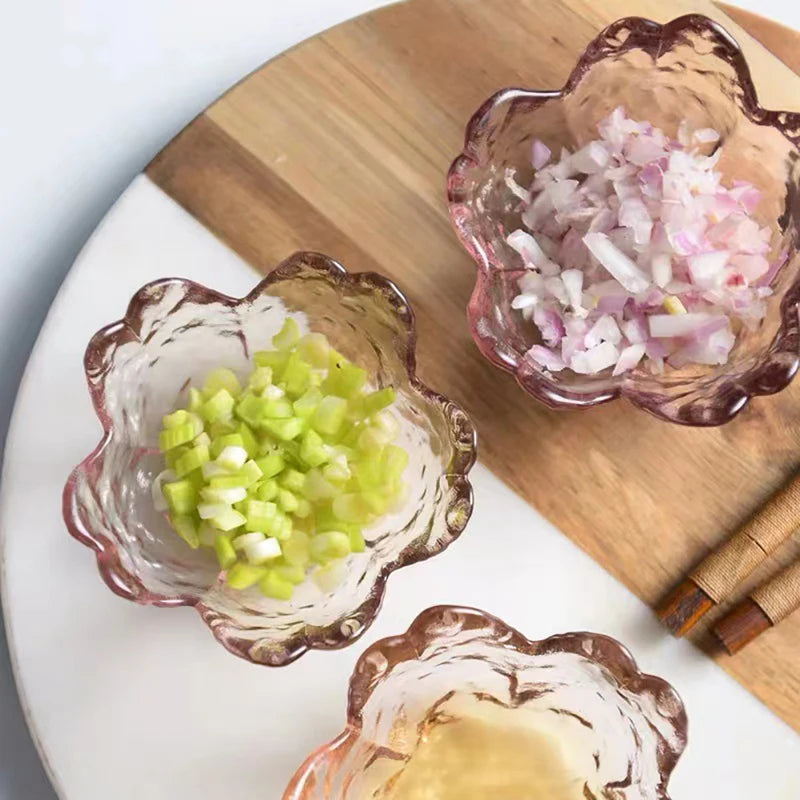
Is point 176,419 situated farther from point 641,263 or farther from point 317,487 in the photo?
point 641,263

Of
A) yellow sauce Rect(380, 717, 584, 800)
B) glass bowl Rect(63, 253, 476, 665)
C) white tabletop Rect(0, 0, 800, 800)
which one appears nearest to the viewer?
glass bowl Rect(63, 253, 476, 665)

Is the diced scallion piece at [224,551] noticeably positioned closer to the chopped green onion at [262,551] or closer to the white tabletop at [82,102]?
the chopped green onion at [262,551]

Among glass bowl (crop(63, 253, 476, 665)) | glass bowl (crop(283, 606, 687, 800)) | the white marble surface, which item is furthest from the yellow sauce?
glass bowl (crop(63, 253, 476, 665))

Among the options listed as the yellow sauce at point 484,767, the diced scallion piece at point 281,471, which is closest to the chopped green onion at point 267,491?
the diced scallion piece at point 281,471

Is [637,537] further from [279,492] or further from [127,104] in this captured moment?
[127,104]

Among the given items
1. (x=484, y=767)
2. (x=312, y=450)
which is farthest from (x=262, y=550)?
(x=484, y=767)

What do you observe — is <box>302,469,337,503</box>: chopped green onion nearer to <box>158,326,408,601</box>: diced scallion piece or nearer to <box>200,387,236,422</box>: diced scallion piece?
<box>158,326,408,601</box>: diced scallion piece
